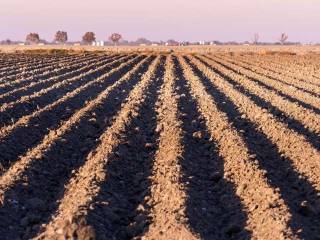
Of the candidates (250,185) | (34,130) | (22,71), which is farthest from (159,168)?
(22,71)

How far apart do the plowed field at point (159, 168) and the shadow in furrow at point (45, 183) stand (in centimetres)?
2

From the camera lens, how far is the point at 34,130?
10.3 m

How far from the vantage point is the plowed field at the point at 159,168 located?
569 centimetres

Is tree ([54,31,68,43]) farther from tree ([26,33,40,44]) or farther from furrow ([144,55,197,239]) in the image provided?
furrow ([144,55,197,239])

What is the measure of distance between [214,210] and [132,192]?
1173 mm

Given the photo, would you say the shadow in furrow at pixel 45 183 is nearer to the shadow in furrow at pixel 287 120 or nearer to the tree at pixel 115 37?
the shadow in furrow at pixel 287 120

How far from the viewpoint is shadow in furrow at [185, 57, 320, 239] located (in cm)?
577

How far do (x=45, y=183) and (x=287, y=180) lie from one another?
3.01 meters

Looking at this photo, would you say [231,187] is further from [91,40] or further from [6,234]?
[91,40]

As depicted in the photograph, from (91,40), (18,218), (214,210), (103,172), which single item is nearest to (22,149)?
(103,172)

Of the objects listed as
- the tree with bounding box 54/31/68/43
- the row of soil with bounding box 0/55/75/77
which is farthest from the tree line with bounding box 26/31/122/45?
the row of soil with bounding box 0/55/75/77

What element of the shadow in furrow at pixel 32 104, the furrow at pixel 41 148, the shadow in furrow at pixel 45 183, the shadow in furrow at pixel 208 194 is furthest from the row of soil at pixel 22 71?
the shadow in furrow at pixel 208 194

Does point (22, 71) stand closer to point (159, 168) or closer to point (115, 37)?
point (159, 168)

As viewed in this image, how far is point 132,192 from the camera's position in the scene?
22.8 ft
